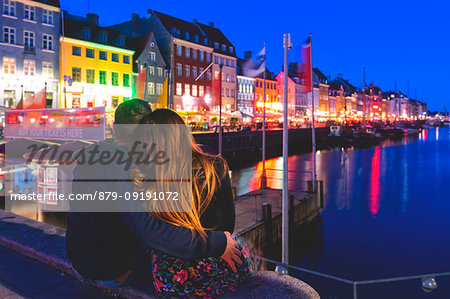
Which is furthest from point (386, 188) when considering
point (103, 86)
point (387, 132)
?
point (387, 132)

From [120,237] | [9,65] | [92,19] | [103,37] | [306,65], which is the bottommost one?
[120,237]

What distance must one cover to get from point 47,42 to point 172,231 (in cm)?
4487

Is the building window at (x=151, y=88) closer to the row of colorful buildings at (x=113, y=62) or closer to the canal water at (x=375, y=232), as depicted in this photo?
the row of colorful buildings at (x=113, y=62)

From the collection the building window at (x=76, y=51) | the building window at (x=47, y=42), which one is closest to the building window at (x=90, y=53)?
the building window at (x=76, y=51)

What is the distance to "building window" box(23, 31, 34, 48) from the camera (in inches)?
1565

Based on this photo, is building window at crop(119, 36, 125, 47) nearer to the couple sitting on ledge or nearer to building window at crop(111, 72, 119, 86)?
building window at crop(111, 72, 119, 86)

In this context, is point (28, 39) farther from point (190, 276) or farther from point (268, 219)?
point (190, 276)

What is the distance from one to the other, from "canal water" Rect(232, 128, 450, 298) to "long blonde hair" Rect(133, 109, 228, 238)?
33.7 ft

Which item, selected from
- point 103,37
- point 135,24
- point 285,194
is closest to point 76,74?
point 103,37

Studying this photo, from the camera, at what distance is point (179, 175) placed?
227cm

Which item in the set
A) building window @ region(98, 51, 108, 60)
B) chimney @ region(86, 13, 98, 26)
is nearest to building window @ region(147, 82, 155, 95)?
building window @ region(98, 51, 108, 60)

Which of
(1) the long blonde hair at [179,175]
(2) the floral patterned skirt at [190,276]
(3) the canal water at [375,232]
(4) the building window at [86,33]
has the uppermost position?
(4) the building window at [86,33]

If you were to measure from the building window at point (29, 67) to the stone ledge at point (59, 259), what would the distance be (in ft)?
127

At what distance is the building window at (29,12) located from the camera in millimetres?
39531
